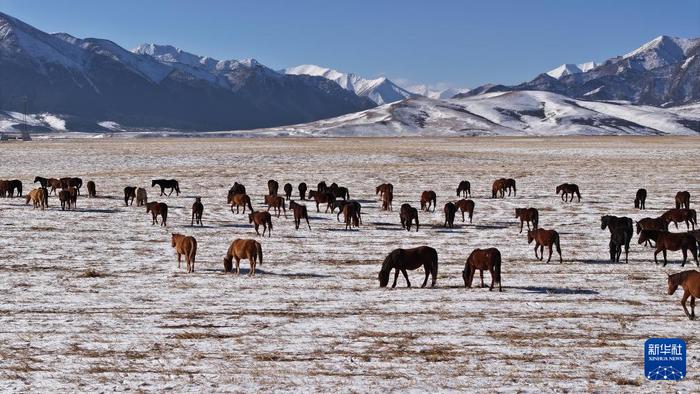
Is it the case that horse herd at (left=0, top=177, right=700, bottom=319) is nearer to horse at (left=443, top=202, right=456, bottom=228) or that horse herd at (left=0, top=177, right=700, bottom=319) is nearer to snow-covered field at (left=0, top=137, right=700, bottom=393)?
horse at (left=443, top=202, right=456, bottom=228)

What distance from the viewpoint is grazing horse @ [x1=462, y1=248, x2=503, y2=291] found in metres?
15.4

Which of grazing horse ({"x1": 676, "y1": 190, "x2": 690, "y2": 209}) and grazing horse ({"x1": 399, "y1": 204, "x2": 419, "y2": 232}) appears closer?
grazing horse ({"x1": 399, "y1": 204, "x2": 419, "y2": 232})

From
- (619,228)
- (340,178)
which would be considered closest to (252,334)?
(619,228)

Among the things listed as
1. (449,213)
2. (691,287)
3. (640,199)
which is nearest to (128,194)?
(449,213)

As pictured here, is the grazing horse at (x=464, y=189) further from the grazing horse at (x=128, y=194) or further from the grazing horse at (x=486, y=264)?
the grazing horse at (x=486, y=264)

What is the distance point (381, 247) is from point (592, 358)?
1094 centimetres

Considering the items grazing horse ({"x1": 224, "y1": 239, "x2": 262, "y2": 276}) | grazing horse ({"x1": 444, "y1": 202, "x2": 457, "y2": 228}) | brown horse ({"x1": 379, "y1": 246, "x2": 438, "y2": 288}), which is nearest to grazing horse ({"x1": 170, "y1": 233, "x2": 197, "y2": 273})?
grazing horse ({"x1": 224, "y1": 239, "x2": 262, "y2": 276})

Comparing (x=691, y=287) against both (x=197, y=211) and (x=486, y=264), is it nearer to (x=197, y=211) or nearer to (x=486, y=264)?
(x=486, y=264)

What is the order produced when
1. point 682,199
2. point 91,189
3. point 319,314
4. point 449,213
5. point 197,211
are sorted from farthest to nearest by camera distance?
point 91,189, point 682,199, point 197,211, point 449,213, point 319,314

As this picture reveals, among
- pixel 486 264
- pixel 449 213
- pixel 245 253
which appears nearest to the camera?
pixel 486 264

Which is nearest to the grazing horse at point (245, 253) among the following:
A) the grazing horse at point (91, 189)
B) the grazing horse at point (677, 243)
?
the grazing horse at point (677, 243)

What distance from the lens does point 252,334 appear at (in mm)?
12422

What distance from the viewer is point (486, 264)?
610 inches

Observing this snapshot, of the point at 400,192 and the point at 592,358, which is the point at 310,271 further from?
the point at 400,192
